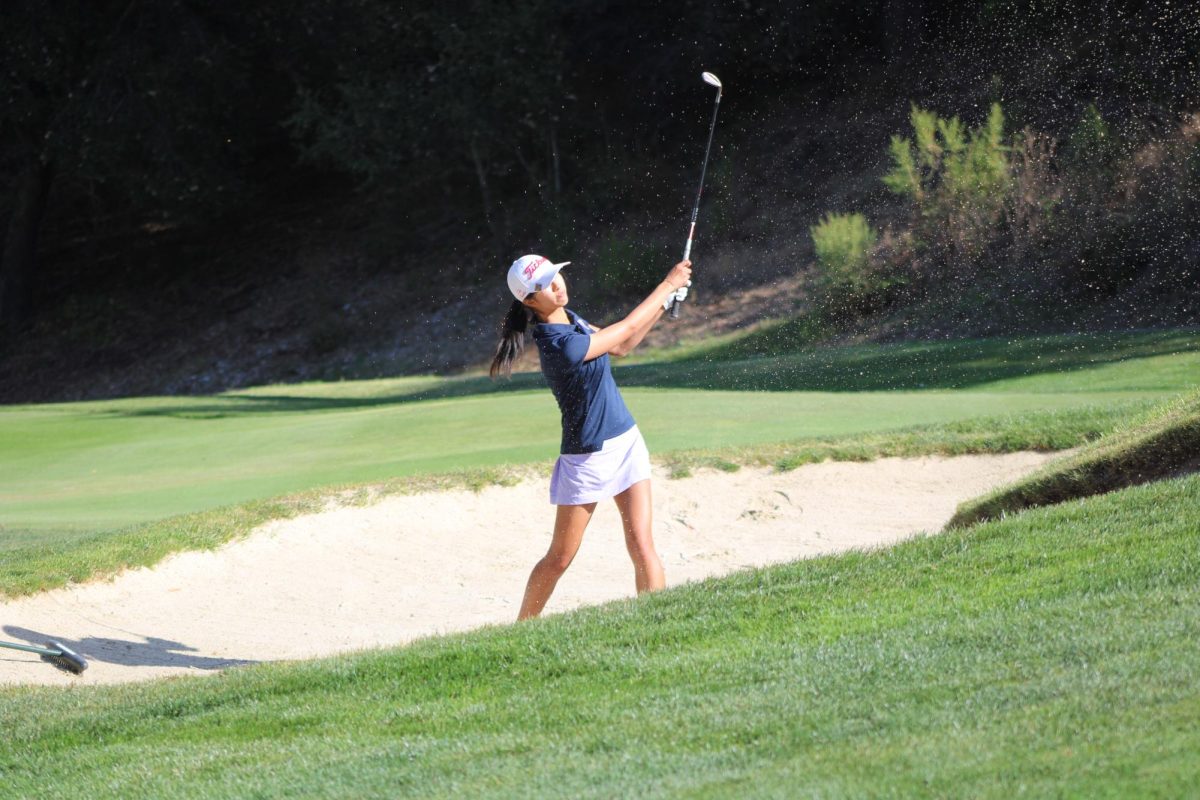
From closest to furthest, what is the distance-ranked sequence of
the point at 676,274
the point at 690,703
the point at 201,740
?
the point at 690,703
the point at 201,740
the point at 676,274

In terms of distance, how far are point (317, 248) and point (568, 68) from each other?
8.75 metres

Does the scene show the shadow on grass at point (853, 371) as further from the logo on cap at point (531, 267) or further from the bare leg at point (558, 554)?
the logo on cap at point (531, 267)

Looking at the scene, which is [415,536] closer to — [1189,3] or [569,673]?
[569,673]

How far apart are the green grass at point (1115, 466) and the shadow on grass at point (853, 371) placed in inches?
300

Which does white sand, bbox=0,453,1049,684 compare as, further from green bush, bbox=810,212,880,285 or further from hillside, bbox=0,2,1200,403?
green bush, bbox=810,212,880,285

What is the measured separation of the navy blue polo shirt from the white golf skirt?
4 centimetres

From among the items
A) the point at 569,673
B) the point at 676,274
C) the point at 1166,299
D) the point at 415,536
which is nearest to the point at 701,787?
the point at 569,673

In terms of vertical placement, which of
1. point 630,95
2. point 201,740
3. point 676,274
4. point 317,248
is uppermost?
point 630,95

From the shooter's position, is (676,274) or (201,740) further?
(676,274)

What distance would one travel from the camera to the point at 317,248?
119ft

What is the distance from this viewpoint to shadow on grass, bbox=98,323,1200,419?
15711 mm

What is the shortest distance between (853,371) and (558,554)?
11870mm

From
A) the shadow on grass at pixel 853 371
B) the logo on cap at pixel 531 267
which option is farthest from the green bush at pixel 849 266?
the logo on cap at pixel 531 267

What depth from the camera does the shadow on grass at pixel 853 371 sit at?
15.7 metres
